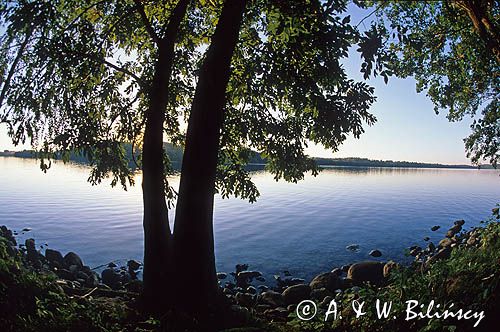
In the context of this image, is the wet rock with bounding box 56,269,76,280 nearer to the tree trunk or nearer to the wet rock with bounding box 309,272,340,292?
the tree trunk

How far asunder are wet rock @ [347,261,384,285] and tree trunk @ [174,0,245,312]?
38.0 ft

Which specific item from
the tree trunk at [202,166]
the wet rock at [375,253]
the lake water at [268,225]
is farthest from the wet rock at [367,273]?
the tree trunk at [202,166]

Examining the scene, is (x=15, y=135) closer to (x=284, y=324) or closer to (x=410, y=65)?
(x=284, y=324)

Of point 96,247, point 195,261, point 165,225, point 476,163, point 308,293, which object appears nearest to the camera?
point 195,261

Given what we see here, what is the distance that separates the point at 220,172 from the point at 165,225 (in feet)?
12.6

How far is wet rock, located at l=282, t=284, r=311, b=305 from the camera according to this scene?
538 inches

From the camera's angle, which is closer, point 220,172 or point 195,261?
point 195,261

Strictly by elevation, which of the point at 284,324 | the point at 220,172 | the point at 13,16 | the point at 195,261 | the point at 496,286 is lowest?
the point at 284,324

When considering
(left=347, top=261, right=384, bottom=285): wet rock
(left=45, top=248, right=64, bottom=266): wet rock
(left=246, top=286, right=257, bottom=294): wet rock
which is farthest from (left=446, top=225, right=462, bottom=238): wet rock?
(left=45, top=248, right=64, bottom=266): wet rock

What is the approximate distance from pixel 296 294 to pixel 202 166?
9049mm

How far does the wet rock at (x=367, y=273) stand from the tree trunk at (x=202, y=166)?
38.0 ft

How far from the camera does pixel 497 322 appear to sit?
15.1 ft

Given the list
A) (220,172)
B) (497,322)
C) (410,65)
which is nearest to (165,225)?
(220,172)

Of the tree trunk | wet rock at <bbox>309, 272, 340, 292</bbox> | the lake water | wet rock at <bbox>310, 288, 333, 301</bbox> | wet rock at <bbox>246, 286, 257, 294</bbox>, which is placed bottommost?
the lake water
